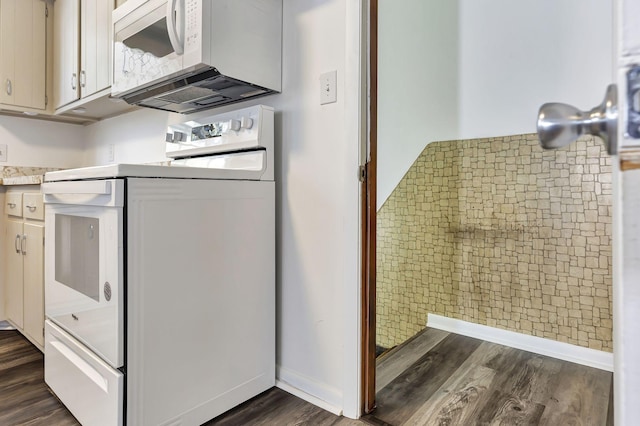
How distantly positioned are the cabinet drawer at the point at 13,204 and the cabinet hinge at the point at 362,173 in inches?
78.1

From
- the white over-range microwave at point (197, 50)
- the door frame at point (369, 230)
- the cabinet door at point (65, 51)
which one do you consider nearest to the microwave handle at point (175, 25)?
the white over-range microwave at point (197, 50)

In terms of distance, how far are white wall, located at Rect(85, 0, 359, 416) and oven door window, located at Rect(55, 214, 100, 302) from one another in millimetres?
700

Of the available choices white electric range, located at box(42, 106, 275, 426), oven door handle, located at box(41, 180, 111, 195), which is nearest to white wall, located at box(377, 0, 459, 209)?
white electric range, located at box(42, 106, 275, 426)

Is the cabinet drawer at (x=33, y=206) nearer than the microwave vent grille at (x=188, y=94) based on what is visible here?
No

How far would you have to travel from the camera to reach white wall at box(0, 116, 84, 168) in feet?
A: 9.07

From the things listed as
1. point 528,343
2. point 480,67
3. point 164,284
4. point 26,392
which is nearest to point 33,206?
point 26,392

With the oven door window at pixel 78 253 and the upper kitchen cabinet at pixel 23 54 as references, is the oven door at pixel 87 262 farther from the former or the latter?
the upper kitchen cabinet at pixel 23 54

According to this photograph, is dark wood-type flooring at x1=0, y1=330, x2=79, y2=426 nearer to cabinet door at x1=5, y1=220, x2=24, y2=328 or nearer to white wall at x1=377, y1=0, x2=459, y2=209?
cabinet door at x1=5, y1=220, x2=24, y2=328

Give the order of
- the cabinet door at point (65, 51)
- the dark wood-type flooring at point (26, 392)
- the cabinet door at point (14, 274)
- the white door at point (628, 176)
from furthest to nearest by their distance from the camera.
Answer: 1. the cabinet door at point (65, 51)
2. the cabinet door at point (14, 274)
3. the dark wood-type flooring at point (26, 392)
4. the white door at point (628, 176)

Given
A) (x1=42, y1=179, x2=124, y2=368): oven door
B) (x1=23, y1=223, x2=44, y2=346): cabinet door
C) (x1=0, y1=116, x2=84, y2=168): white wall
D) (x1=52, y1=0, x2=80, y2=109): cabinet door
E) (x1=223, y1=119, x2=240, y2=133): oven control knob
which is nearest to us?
(x1=42, y1=179, x2=124, y2=368): oven door

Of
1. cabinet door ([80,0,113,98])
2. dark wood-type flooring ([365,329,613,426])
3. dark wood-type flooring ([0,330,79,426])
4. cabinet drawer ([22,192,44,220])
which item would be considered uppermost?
cabinet door ([80,0,113,98])

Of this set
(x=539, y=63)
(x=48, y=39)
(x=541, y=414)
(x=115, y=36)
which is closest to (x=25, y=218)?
(x=115, y=36)

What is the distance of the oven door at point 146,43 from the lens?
1.45 m

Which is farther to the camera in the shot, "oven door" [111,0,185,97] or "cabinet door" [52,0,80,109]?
"cabinet door" [52,0,80,109]
